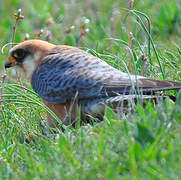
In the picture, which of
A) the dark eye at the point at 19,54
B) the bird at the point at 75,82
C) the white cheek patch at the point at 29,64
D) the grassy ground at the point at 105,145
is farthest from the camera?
the dark eye at the point at 19,54

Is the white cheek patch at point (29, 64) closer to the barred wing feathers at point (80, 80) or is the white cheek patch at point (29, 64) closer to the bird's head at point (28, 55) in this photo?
the bird's head at point (28, 55)

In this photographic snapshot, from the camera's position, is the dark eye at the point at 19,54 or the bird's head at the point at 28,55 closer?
the bird's head at the point at 28,55

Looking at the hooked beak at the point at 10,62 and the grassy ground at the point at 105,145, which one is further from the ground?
the grassy ground at the point at 105,145

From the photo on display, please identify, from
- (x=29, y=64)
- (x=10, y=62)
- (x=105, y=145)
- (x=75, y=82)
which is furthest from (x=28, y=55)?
(x=105, y=145)

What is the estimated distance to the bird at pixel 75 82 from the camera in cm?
493

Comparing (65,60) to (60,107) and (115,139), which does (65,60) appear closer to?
(60,107)

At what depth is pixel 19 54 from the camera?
20.9 ft

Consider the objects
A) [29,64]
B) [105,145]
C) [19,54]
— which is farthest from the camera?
[19,54]

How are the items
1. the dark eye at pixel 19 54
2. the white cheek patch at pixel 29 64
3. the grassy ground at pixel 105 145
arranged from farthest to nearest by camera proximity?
the dark eye at pixel 19 54 → the white cheek patch at pixel 29 64 → the grassy ground at pixel 105 145

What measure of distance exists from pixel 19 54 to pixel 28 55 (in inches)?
5.5

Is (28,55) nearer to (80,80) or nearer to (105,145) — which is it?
(80,80)

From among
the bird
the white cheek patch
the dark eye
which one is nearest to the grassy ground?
the bird

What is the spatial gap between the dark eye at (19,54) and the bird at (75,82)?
1 centimetres

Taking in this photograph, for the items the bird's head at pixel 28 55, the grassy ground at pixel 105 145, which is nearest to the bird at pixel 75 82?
the bird's head at pixel 28 55
